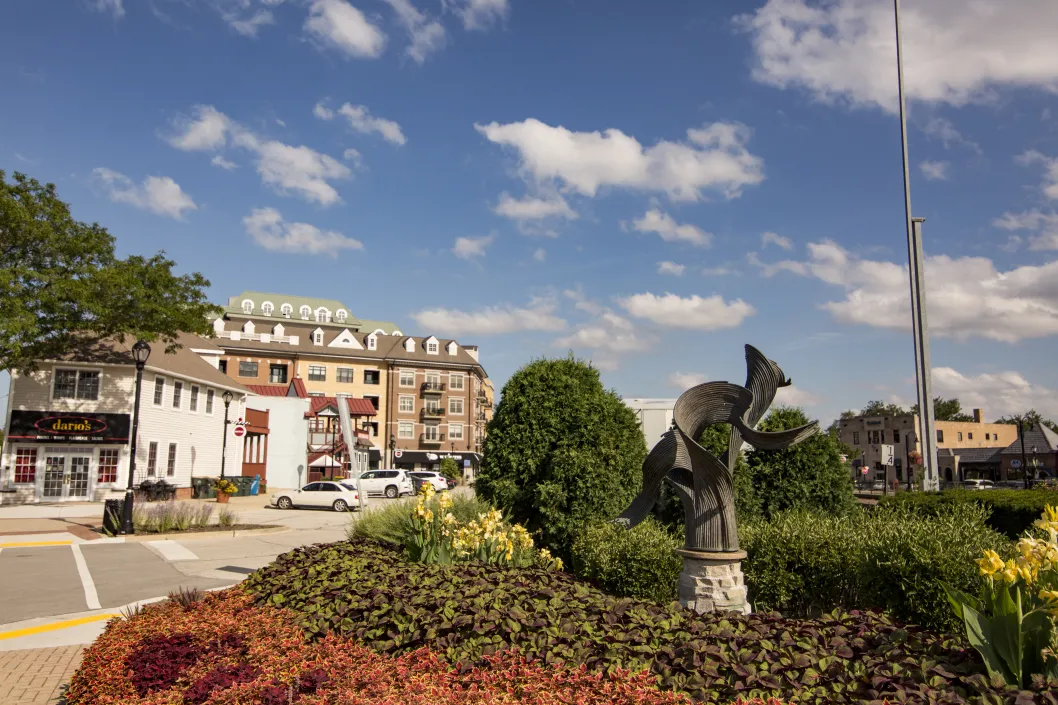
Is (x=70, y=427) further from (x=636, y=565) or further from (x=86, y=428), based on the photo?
(x=636, y=565)

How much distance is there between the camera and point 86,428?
96.2 feet

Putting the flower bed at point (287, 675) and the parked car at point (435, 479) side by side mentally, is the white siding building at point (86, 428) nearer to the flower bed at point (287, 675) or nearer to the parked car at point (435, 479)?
the parked car at point (435, 479)

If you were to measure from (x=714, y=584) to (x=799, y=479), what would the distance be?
15.6 feet

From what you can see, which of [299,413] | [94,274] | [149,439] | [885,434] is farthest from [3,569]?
[885,434]

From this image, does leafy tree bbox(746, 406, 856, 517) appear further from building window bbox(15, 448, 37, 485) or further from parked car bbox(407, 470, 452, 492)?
building window bbox(15, 448, 37, 485)

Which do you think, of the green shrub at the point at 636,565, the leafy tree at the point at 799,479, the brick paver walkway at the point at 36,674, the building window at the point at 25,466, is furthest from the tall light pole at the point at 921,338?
the building window at the point at 25,466

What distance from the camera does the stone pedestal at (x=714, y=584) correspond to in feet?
20.2

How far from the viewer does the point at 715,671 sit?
4020mm

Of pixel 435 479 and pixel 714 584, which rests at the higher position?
pixel 714 584

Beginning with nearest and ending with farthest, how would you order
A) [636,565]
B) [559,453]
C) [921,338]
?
[636,565] → [559,453] → [921,338]

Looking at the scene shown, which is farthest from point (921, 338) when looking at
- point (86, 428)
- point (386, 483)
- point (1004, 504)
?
point (86, 428)

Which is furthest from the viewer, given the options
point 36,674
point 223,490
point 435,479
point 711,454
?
point 435,479

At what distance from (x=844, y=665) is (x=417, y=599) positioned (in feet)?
10.6

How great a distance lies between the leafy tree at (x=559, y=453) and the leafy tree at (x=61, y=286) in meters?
22.6
